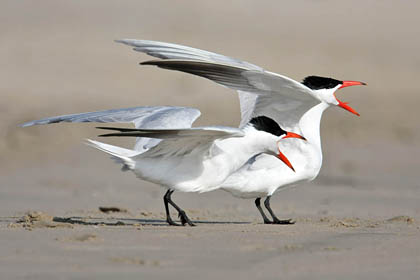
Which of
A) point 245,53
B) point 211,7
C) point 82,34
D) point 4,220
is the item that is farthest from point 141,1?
point 4,220

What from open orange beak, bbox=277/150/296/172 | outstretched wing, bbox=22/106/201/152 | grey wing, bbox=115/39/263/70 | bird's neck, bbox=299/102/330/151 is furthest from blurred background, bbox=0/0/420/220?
grey wing, bbox=115/39/263/70

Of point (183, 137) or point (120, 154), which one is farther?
point (120, 154)

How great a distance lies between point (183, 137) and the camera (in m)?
6.40

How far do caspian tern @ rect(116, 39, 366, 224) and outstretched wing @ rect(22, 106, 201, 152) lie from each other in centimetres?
46

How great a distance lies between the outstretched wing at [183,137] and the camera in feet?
20.0

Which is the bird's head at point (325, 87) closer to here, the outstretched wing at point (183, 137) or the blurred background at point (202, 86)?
the blurred background at point (202, 86)

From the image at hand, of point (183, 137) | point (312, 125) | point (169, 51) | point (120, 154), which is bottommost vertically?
point (120, 154)

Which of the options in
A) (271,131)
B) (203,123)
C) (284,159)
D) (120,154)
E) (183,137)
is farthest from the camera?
(203,123)

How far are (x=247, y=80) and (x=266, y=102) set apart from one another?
2.23 feet

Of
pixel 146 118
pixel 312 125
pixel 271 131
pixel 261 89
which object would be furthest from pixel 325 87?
pixel 146 118

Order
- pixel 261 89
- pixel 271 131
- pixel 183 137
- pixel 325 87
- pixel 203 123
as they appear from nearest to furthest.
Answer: pixel 183 137 → pixel 271 131 → pixel 261 89 → pixel 325 87 → pixel 203 123

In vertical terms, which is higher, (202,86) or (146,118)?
(146,118)

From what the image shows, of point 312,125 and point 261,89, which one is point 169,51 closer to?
point 261,89

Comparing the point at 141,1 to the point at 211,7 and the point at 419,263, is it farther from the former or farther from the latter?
the point at 419,263
